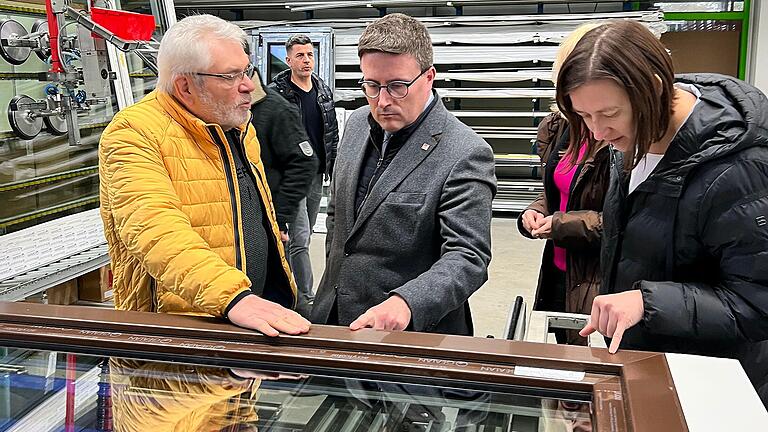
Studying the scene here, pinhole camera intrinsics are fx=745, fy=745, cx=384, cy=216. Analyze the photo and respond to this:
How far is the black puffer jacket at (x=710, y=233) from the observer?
4.49 ft

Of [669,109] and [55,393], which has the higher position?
[669,109]

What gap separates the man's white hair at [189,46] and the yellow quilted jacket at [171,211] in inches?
2.8

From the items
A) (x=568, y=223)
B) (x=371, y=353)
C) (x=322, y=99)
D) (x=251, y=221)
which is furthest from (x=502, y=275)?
(x=371, y=353)

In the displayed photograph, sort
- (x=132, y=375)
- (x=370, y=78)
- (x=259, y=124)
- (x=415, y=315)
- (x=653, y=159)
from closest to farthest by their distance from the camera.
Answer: (x=132, y=375)
(x=653, y=159)
(x=415, y=315)
(x=370, y=78)
(x=259, y=124)

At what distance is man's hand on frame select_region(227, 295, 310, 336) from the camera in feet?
4.40

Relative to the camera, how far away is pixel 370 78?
193 centimetres

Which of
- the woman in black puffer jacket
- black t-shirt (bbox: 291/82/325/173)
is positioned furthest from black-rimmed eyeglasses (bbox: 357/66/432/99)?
black t-shirt (bbox: 291/82/325/173)

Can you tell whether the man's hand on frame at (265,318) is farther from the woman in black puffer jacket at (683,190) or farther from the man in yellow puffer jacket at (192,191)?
the woman in black puffer jacket at (683,190)

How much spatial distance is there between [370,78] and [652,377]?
1113mm

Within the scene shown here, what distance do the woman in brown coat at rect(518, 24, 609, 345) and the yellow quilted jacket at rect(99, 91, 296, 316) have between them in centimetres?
99

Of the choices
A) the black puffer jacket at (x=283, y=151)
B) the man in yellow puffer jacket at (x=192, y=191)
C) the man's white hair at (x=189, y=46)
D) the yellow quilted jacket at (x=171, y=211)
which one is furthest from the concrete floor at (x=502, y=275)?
the man's white hair at (x=189, y=46)

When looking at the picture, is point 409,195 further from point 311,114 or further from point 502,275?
point 502,275

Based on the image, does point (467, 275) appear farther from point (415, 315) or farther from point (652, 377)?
point (652, 377)

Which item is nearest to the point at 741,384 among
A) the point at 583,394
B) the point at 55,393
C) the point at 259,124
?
the point at 583,394
